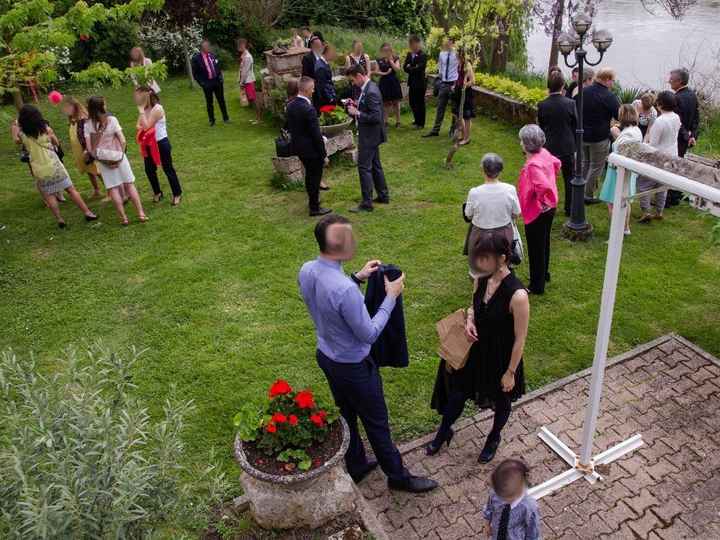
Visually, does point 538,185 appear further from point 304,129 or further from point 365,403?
point 304,129

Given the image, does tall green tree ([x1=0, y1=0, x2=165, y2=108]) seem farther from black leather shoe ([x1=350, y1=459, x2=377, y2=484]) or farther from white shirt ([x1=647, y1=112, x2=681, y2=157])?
white shirt ([x1=647, y1=112, x2=681, y2=157])

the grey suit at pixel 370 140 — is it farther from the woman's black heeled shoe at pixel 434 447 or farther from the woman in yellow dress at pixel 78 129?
the woman's black heeled shoe at pixel 434 447

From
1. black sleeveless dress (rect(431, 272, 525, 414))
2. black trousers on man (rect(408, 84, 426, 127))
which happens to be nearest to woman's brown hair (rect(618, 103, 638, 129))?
black sleeveless dress (rect(431, 272, 525, 414))

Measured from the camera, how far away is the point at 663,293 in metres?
6.28

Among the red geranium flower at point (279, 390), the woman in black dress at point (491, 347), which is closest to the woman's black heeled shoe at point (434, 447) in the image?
the woman in black dress at point (491, 347)

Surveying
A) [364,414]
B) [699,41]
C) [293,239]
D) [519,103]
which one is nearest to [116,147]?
[293,239]

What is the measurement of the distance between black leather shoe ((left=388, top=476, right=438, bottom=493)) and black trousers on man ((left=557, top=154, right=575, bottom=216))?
15.2 feet

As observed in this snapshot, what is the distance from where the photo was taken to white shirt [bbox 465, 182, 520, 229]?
5426 millimetres

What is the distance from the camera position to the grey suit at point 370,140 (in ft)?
25.6

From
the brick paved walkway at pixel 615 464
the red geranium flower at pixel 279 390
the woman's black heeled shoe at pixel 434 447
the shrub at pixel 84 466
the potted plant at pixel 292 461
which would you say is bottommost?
the brick paved walkway at pixel 615 464

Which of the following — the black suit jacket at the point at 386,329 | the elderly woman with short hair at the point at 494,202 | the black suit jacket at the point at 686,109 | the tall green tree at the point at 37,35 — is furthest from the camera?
the black suit jacket at the point at 686,109

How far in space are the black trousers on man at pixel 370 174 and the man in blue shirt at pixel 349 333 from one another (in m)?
4.51

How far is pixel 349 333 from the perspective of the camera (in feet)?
11.8

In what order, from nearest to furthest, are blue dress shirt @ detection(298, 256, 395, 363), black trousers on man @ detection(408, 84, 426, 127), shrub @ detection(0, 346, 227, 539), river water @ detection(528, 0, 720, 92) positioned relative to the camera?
shrub @ detection(0, 346, 227, 539), blue dress shirt @ detection(298, 256, 395, 363), black trousers on man @ detection(408, 84, 426, 127), river water @ detection(528, 0, 720, 92)
